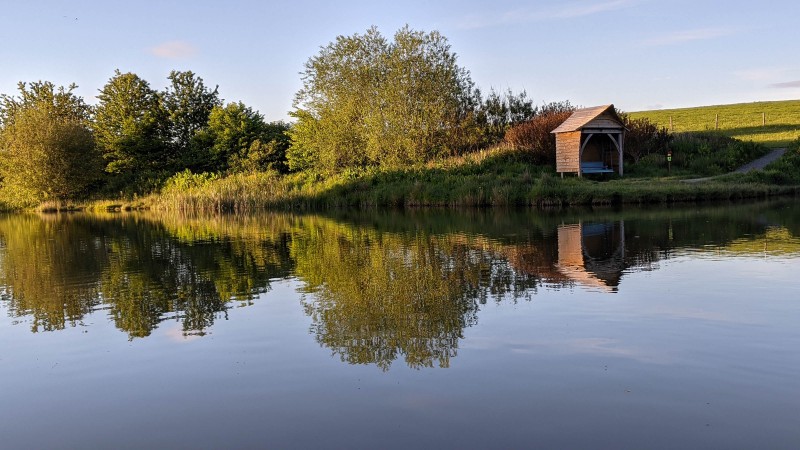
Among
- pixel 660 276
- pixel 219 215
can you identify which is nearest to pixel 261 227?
pixel 219 215

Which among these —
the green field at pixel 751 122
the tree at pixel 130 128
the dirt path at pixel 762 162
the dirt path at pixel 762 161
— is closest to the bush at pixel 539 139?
the dirt path at pixel 762 162

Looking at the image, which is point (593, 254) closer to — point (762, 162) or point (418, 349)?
point (418, 349)

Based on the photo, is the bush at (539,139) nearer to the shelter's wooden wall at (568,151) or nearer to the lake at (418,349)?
the shelter's wooden wall at (568,151)

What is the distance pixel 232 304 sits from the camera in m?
11.2

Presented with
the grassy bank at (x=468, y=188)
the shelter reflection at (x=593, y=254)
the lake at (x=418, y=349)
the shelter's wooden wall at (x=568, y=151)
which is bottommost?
the lake at (x=418, y=349)

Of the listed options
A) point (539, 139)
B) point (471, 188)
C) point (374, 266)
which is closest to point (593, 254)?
point (374, 266)

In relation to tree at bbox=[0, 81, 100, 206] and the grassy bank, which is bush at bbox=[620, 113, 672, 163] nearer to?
the grassy bank

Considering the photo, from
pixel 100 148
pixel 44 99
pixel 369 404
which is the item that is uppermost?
pixel 44 99

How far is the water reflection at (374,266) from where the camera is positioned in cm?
948

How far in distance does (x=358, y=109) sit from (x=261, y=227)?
19.8 m

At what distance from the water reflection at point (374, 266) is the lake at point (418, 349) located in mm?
88

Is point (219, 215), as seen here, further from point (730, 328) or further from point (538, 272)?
point (730, 328)

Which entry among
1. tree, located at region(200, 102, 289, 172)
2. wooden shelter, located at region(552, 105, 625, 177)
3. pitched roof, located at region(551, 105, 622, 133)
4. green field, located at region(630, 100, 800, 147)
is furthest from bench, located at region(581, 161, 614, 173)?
Answer: tree, located at region(200, 102, 289, 172)

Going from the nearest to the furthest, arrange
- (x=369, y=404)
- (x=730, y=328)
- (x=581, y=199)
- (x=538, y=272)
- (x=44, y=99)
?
(x=369, y=404) < (x=730, y=328) < (x=538, y=272) < (x=581, y=199) < (x=44, y=99)
